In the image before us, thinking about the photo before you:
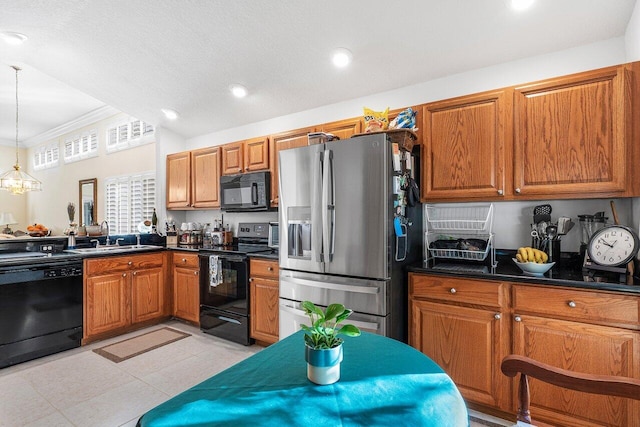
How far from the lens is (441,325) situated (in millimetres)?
2125

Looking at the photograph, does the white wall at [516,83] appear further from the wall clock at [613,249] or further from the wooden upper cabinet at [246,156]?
the wooden upper cabinet at [246,156]

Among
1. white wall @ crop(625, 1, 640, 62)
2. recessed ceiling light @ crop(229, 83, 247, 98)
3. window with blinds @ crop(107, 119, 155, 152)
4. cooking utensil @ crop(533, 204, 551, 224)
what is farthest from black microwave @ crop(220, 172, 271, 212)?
white wall @ crop(625, 1, 640, 62)

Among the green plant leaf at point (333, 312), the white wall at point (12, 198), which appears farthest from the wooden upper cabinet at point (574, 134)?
the white wall at point (12, 198)

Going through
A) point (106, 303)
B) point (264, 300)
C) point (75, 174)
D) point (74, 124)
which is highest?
point (74, 124)

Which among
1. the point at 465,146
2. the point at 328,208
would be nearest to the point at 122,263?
the point at 328,208

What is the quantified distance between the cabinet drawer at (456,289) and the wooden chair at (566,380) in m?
0.91

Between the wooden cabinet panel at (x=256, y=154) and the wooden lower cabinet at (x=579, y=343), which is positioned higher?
the wooden cabinet panel at (x=256, y=154)

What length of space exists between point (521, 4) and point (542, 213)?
143 centimetres

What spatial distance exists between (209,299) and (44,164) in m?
7.85

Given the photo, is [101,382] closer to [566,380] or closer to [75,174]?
[566,380]

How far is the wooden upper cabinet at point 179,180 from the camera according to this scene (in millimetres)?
4211

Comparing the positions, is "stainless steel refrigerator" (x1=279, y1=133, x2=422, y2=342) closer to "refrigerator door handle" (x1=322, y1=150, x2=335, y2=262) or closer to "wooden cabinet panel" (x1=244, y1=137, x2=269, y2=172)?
"refrigerator door handle" (x1=322, y1=150, x2=335, y2=262)

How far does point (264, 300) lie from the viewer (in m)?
3.02

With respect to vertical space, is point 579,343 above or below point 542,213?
below
